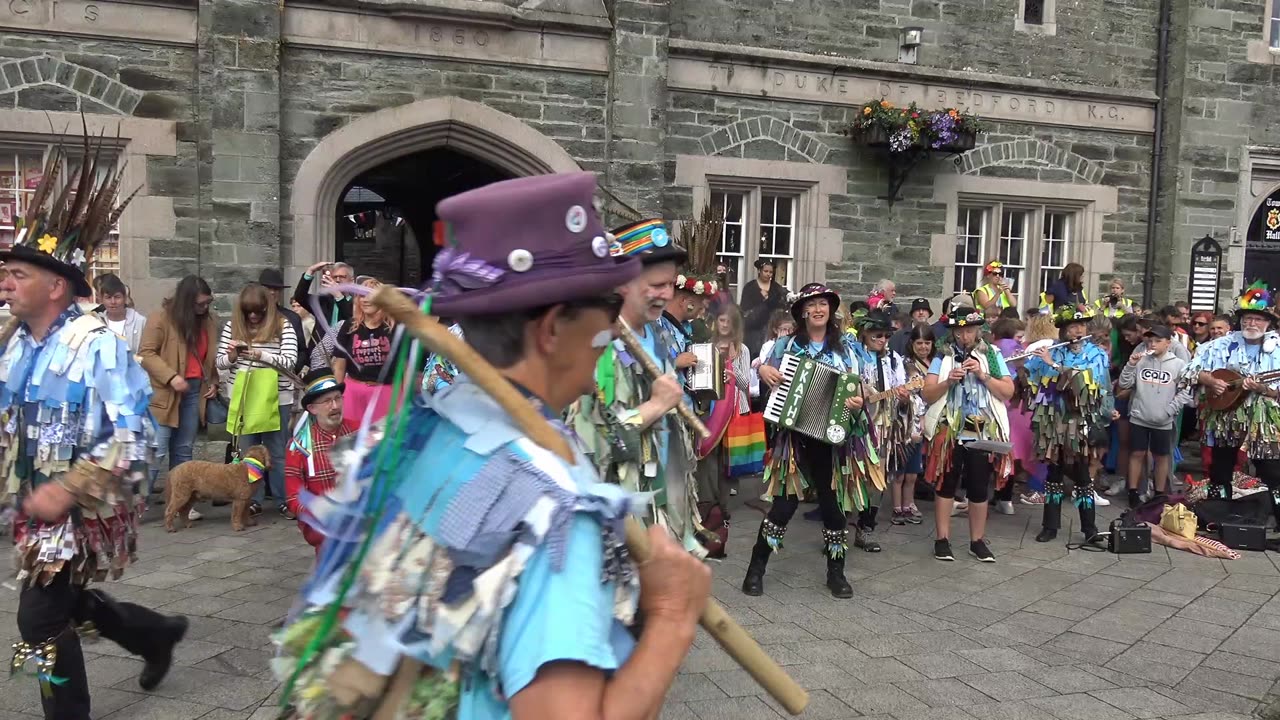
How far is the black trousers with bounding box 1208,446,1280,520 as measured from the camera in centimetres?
815

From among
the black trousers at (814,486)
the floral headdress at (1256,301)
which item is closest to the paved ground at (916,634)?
the black trousers at (814,486)

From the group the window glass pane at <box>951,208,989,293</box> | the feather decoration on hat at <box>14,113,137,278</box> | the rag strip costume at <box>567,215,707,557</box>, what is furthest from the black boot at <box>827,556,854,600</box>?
the window glass pane at <box>951,208,989,293</box>

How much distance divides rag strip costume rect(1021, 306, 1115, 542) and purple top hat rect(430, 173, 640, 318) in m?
6.97

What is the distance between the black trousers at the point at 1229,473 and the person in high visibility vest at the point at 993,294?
2.48 meters

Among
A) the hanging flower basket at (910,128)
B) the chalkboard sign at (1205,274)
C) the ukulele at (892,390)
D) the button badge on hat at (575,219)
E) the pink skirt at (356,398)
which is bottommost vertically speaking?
the pink skirt at (356,398)

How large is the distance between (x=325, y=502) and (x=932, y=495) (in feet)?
28.9

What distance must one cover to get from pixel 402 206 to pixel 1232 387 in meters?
15.3

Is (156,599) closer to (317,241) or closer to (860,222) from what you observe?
(317,241)

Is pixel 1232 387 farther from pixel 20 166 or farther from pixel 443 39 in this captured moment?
pixel 20 166

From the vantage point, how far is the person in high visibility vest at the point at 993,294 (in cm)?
1036

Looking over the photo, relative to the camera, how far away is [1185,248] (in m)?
14.0

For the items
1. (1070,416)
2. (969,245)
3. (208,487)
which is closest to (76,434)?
(208,487)

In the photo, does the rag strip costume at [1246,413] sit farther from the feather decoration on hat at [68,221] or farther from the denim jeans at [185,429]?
the denim jeans at [185,429]

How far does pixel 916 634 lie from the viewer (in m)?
5.41
